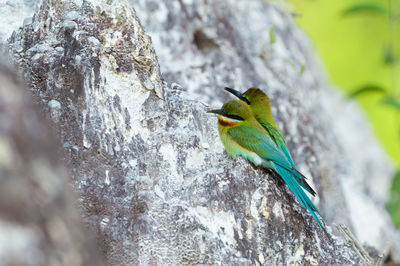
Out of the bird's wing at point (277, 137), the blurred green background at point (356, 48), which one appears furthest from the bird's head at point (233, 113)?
the blurred green background at point (356, 48)

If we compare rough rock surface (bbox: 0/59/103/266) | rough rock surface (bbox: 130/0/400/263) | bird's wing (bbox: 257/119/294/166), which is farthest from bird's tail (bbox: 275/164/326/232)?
rough rock surface (bbox: 0/59/103/266)

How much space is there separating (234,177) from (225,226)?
217 mm

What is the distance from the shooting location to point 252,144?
8.39ft

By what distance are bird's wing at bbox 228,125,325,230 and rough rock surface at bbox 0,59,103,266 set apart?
4.17 feet

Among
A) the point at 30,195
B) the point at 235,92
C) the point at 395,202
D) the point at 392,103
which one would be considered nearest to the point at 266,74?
the point at 235,92

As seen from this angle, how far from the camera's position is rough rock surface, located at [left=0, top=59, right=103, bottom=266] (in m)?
1.00

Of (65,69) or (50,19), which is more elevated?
(50,19)

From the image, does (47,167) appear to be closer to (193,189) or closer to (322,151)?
(193,189)

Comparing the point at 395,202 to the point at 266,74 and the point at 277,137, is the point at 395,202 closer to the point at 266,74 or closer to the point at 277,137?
the point at 266,74

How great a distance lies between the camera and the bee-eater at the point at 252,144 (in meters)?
2.34

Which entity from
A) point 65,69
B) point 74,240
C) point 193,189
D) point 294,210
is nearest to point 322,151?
point 294,210

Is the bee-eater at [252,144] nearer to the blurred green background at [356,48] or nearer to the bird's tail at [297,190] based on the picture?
the bird's tail at [297,190]

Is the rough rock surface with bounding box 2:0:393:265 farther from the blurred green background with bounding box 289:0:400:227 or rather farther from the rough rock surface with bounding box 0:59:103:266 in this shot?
the blurred green background with bounding box 289:0:400:227

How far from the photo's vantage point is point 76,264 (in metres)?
1.12
